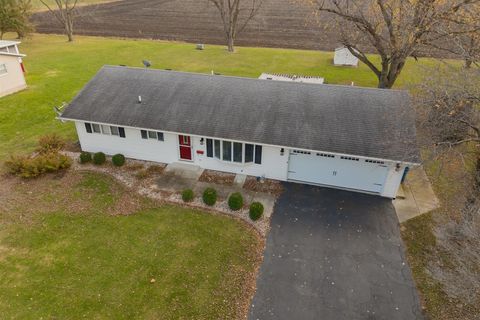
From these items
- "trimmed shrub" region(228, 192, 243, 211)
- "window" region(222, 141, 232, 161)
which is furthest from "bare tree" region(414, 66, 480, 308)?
"window" region(222, 141, 232, 161)

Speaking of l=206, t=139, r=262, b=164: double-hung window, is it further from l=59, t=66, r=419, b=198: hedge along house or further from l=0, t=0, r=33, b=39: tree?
l=0, t=0, r=33, b=39: tree

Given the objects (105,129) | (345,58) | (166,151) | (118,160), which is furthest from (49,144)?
(345,58)

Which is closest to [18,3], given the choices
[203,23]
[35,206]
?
[203,23]

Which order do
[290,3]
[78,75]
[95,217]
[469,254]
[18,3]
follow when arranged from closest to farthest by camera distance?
[469,254] → [95,217] → [78,75] → [18,3] → [290,3]

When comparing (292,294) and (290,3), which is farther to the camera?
(290,3)

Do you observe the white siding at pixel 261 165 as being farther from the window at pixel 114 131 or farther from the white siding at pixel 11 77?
the white siding at pixel 11 77

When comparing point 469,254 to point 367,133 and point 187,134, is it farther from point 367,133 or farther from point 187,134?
point 187,134

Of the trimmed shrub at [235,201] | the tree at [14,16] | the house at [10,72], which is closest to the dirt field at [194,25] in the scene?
the tree at [14,16]
